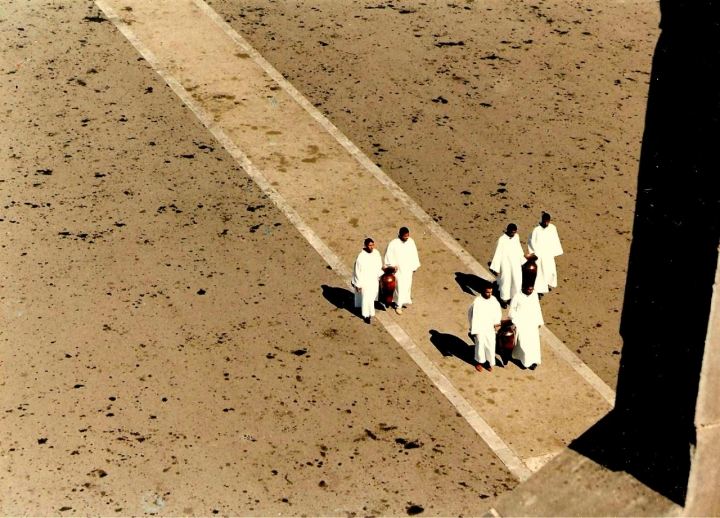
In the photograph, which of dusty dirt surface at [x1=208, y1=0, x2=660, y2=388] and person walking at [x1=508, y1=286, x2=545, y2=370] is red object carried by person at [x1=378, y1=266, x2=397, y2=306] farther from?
dusty dirt surface at [x1=208, y1=0, x2=660, y2=388]

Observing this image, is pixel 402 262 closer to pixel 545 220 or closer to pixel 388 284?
pixel 388 284

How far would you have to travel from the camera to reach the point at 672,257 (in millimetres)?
3094

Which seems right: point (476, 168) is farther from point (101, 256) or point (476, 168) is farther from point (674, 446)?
point (674, 446)

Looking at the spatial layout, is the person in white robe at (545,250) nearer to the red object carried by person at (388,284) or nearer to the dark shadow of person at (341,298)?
the red object carried by person at (388,284)

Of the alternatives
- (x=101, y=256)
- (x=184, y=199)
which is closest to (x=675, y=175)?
(x=101, y=256)

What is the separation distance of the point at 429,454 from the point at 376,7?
1320 centimetres

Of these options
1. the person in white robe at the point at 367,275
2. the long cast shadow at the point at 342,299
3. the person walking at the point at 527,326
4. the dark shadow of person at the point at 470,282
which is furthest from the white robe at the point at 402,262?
the person walking at the point at 527,326

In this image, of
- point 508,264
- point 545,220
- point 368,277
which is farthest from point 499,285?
point 368,277

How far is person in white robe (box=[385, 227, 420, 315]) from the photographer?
12758 millimetres

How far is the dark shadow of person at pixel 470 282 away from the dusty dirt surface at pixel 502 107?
657mm

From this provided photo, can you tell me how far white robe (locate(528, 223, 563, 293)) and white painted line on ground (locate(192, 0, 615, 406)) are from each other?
0.65 metres

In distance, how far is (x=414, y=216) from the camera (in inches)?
586

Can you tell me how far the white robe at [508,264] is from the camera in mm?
13180

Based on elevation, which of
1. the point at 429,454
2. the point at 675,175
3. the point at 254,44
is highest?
the point at 675,175
